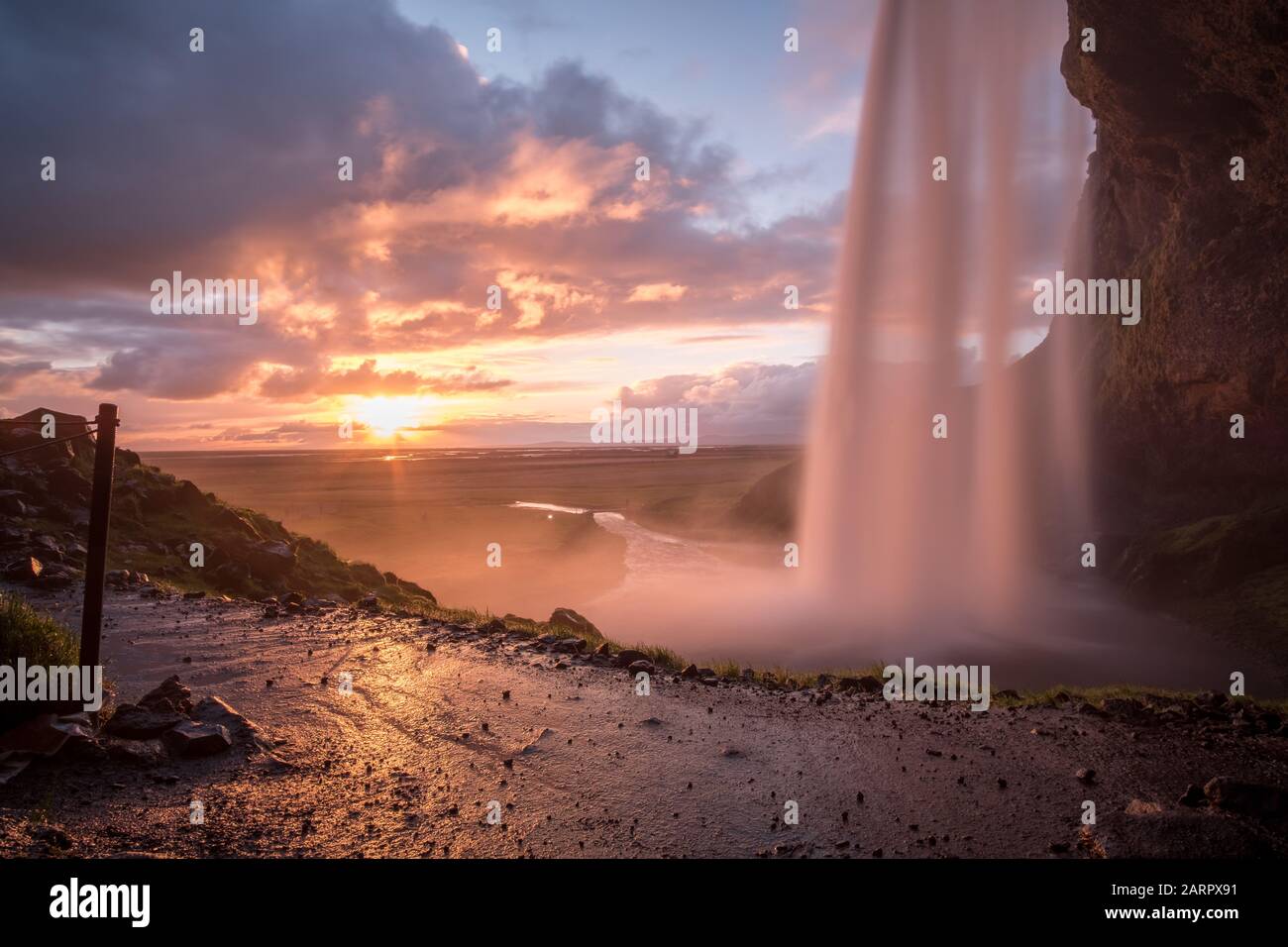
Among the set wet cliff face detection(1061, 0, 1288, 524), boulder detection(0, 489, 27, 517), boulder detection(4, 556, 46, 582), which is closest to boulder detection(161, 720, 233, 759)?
boulder detection(4, 556, 46, 582)

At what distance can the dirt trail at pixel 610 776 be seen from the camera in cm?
649

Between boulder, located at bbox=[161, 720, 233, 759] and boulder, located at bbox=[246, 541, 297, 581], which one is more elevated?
boulder, located at bbox=[246, 541, 297, 581]

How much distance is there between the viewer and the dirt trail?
649cm

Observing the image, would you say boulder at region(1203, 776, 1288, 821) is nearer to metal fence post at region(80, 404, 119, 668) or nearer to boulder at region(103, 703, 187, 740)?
boulder at region(103, 703, 187, 740)

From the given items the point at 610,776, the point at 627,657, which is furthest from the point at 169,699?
the point at 627,657

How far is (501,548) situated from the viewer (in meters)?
36.5

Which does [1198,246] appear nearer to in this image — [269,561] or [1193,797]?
[1193,797]

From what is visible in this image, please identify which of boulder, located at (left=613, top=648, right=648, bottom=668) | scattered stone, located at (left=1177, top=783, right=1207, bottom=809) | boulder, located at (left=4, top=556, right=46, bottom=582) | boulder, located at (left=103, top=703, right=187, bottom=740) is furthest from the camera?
boulder, located at (left=4, top=556, right=46, bottom=582)

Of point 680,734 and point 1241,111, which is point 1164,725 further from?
point 1241,111

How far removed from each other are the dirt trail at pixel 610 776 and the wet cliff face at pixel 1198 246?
21261 millimetres

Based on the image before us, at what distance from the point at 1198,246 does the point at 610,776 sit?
31.4m

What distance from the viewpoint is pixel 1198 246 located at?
88.0 feet

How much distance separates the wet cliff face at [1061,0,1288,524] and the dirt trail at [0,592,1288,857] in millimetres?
21261
